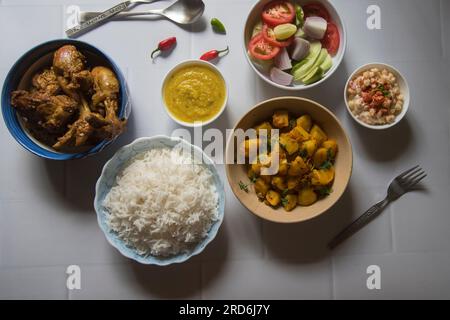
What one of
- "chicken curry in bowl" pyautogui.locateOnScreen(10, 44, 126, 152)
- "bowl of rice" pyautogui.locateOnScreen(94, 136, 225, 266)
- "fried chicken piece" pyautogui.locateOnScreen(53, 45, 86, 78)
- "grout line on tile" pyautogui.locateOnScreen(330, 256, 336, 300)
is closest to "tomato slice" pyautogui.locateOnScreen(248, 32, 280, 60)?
"bowl of rice" pyautogui.locateOnScreen(94, 136, 225, 266)

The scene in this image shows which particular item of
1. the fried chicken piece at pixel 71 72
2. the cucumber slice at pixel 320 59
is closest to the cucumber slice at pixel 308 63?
the cucumber slice at pixel 320 59

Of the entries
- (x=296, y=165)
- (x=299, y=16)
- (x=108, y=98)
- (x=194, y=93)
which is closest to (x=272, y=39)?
(x=299, y=16)

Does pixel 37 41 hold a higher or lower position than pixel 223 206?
higher

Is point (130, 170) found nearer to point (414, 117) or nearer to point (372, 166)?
point (372, 166)

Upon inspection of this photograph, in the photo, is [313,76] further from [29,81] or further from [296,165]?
[29,81]

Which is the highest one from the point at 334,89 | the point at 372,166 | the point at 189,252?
the point at 334,89

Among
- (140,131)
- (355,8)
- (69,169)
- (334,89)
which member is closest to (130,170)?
(140,131)

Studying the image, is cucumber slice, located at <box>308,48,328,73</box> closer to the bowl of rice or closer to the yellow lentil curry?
the yellow lentil curry
